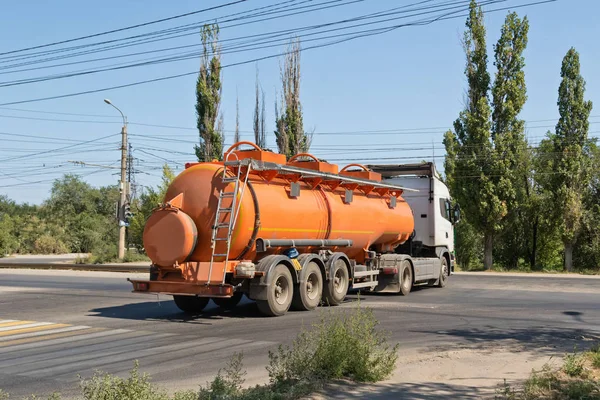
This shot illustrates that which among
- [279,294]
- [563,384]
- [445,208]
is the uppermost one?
[445,208]

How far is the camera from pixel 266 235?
1397 cm

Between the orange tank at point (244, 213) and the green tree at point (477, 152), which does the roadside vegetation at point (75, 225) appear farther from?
the orange tank at point (244, 213)

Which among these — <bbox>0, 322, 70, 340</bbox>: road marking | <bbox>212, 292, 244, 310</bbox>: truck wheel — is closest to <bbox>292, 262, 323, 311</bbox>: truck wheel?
<bbox>212, 292, 244, 310</bbox>: truck wheel

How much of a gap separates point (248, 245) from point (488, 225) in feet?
93.8

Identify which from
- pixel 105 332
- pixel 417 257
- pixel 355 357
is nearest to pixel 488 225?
pixel 417 257

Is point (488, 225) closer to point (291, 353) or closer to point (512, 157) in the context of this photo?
point (512, 157)

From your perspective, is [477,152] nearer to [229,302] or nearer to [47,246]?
[229,302]

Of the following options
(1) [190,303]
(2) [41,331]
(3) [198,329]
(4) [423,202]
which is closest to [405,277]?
(4) [423,202]

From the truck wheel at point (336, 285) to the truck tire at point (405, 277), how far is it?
2878 millimetres

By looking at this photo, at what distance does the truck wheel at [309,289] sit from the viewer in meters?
14.7

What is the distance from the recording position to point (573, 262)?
1698 inches

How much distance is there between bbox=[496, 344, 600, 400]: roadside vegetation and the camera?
6453 millimetres

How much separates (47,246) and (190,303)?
186 feet

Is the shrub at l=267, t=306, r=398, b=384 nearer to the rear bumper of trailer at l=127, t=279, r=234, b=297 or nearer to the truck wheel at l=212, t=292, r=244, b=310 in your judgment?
the rear bumper of trailer at l=127, t=279, r=234, b=297
